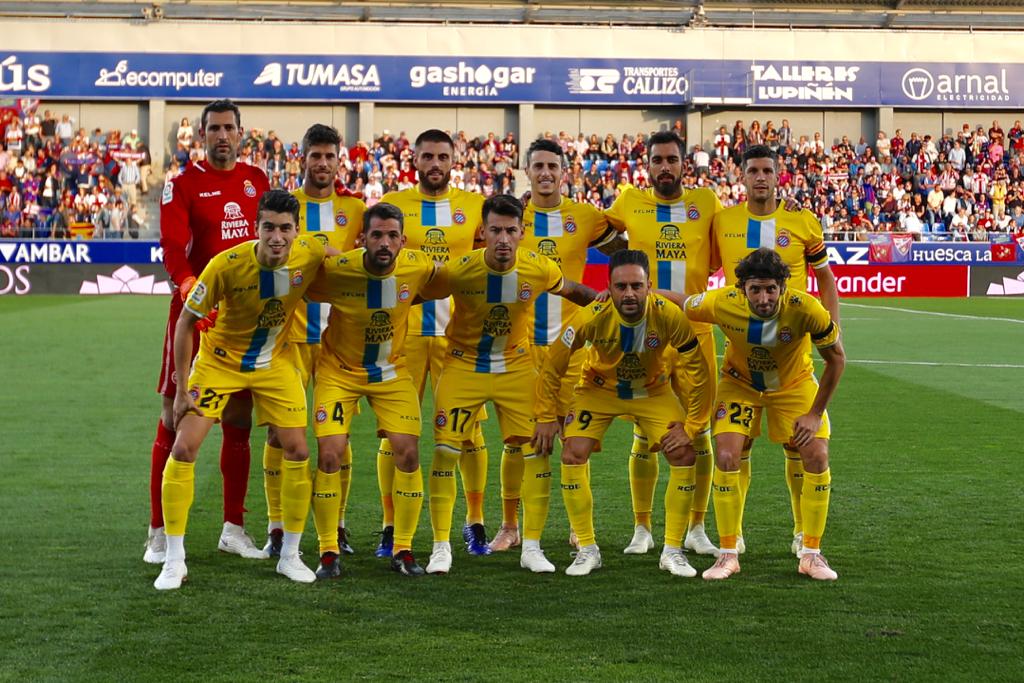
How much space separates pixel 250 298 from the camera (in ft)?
19.0

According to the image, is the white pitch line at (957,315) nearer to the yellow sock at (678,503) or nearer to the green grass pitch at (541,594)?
the green grass pitch at (541,594)

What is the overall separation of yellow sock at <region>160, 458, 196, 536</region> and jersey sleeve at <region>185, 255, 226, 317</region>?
2.29 feet

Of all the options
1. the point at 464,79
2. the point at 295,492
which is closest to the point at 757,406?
the point at 295,492

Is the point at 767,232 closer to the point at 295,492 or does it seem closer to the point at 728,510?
the point at 728,510

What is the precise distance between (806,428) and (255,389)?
253 centimetres

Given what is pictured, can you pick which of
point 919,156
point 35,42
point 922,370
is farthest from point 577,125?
point 922,370

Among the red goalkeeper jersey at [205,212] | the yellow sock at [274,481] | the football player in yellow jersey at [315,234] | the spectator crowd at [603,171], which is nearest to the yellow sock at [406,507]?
the football player in yellow jersey at [315,234]

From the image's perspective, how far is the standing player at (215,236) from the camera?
20.3 feet

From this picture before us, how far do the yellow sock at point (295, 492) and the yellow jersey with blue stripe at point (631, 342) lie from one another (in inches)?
52.1

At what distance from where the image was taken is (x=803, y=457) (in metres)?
5.99

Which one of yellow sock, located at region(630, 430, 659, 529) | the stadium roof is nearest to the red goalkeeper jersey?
yellow sock, located at region(630, 430, 659, 529)

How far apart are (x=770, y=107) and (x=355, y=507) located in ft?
107

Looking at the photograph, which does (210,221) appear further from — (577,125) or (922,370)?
(577,125)

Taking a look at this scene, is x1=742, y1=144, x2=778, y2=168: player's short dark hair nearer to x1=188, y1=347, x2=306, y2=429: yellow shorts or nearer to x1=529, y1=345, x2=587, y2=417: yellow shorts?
x1=529, y1=345, x2=587, y2=417: yellow shorts
